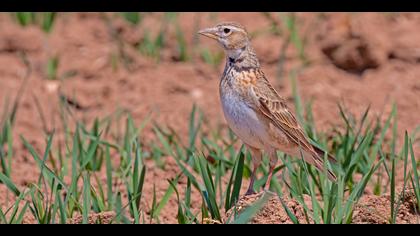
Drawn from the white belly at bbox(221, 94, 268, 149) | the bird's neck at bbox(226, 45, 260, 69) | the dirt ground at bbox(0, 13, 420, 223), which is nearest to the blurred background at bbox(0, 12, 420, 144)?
the dirt ground at bbox(0, 13, 420, 223)

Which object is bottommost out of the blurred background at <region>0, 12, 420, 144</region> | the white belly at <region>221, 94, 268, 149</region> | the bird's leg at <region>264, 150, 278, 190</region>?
the bird's leg at <region>264, 150, 278, 190</region>

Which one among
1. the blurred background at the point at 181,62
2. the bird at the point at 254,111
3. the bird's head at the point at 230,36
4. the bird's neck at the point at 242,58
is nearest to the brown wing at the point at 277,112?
the bird at the point at 254,111

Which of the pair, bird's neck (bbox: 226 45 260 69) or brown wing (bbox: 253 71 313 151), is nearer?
brown wing (bbox: 253 71 313 151)

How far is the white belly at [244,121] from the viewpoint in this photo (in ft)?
19.5

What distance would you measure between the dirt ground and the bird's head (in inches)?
61.2

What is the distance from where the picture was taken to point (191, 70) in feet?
31.9

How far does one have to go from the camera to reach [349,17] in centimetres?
1010

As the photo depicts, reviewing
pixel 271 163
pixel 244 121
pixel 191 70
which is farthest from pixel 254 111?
pixel 191 70

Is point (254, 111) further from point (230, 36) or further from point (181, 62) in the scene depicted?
point (181, 62)

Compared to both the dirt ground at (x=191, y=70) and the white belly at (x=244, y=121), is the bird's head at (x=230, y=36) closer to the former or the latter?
the white belly at (x=244, y=121)

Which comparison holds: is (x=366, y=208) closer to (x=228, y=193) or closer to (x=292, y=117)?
(x=228, y=193)

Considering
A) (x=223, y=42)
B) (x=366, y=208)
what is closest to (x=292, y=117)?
(x=223, y=42)

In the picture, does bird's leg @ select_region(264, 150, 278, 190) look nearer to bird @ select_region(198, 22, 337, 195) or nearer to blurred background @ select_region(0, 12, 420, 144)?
bird @ select_region(198, 22, 337, 195)

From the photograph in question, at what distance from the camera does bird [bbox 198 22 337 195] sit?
599 centimetres
